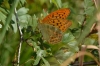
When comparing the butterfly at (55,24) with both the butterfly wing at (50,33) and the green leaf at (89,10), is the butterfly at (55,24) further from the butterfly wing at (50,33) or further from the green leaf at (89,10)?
the green leaf at (89,10)

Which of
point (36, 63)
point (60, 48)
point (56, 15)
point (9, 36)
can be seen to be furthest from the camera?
point (9, 36)

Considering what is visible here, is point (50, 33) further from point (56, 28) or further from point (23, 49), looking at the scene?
point (23, 49)

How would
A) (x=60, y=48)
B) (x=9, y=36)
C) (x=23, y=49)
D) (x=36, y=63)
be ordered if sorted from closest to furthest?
(x=36, y=63)
(x=60, y=48)
(x=23, y=49)
(x=9, y=36)

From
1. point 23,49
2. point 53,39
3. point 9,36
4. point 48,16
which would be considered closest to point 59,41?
point 53,39

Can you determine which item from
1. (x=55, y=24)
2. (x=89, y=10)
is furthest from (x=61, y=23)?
(x=89, y=10)

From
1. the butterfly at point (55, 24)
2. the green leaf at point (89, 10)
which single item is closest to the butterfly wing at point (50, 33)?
the butterfly at point (55, 24)

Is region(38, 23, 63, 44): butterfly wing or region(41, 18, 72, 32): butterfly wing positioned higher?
region(41, 18, 72, 32): butterfly wing

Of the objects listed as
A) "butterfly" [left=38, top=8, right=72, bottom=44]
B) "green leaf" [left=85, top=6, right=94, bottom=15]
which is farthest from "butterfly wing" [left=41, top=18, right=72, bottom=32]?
"green leaf" [left=85, top=6, right=94, bottom=15]

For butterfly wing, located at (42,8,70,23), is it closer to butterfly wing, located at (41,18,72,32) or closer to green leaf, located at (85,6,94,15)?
butterfly wing, located at (41,18,72,32)
